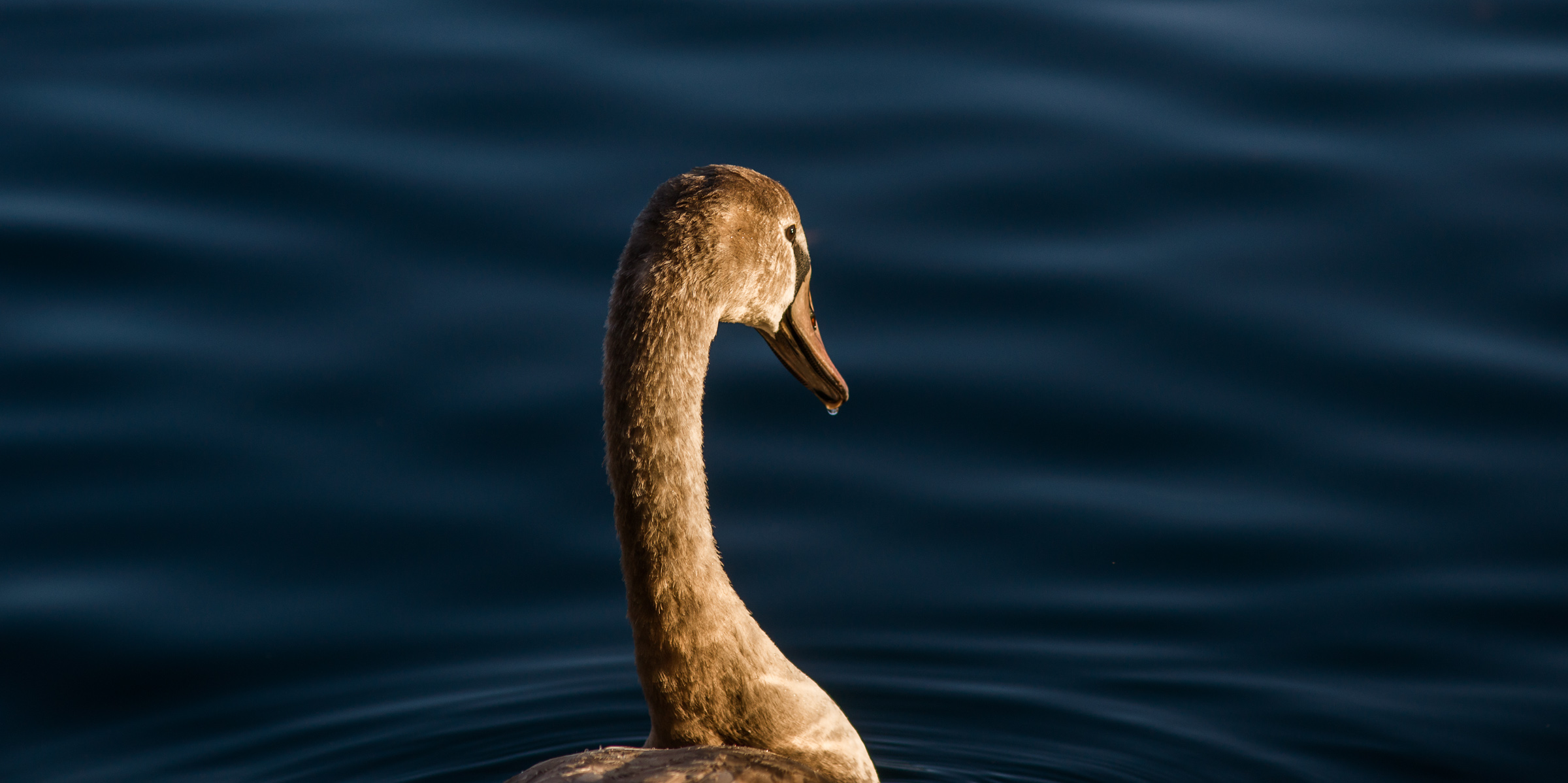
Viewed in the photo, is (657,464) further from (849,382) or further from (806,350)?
(849,382)

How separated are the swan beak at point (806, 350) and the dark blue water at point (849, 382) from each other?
46.1 inches

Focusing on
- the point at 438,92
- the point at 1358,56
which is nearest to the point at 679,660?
the point at 438,92

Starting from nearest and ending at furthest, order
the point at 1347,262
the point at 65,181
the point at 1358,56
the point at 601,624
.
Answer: the point at 601,624, the point at 1347,262, the point at 65,181, the point at 1358,56

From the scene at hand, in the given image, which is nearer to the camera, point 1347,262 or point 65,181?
point 1347,262

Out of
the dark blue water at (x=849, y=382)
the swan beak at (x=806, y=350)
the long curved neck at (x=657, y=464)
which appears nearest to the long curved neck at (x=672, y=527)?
the long curved neck at (x=657, y=464)

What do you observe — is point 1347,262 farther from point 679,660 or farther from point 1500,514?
point 679,660

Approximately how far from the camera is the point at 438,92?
8766 mm

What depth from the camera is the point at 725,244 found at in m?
4.37

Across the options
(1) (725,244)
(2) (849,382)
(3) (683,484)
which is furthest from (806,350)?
(2) (849,382)

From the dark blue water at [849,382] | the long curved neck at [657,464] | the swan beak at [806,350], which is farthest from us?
the dark blue water at [849,382]

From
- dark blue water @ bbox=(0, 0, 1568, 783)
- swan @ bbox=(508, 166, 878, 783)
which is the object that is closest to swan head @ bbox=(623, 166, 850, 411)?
swan @ bbox=(508, 166, 878, 783)

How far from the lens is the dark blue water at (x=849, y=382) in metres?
5.66

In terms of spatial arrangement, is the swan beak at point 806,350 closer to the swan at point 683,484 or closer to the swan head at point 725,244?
the swan head at point 725,244

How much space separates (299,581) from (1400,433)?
15.0 feet
